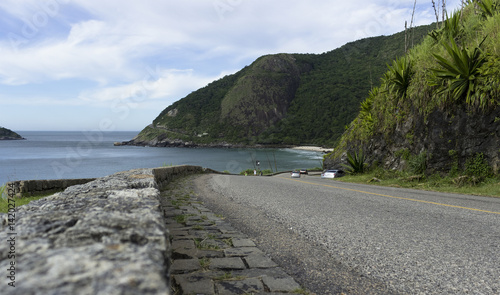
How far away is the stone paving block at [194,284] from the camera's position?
2477mm

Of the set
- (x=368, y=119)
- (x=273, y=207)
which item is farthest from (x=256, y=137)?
(x=273, y=207)

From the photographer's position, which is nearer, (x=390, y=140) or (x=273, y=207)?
(x=273, y=207)

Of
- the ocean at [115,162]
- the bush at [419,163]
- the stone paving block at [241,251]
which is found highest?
the stone paving block at [241,251]

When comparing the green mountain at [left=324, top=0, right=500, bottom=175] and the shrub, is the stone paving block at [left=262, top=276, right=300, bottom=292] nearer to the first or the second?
the green mountain at [left=324, top=0, right=500, bottom=175]

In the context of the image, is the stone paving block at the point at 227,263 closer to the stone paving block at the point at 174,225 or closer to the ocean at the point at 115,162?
the stone paving block at the point at 174,225

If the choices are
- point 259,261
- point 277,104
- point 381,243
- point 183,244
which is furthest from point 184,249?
point 277,104

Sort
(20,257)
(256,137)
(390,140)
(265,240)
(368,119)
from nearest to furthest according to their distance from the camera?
(20,257) → (265,240) → (390,140) → (368,119) → (256,137)

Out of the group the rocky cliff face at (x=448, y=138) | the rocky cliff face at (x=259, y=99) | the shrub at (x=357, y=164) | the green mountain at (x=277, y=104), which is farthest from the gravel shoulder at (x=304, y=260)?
the rocky cliff face at (x=259, y=99)

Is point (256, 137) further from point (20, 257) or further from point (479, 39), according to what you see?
point (20, 257)

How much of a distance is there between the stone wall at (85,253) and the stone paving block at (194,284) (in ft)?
3.27

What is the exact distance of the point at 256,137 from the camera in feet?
456

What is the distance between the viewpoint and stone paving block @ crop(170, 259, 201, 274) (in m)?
2.90

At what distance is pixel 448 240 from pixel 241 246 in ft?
8.68

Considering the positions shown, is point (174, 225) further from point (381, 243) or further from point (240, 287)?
point (381, 243)
